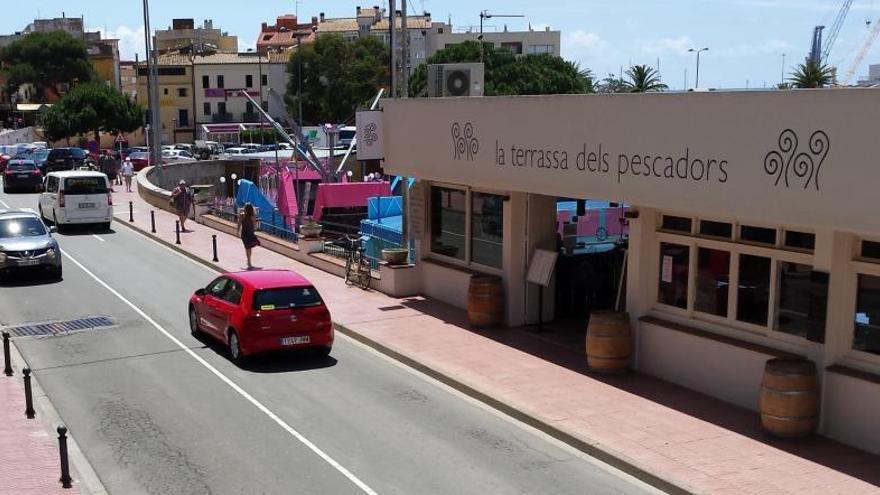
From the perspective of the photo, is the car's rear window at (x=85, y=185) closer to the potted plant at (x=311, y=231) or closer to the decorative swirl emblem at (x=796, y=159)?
the potted plant at (x=311, y=231)

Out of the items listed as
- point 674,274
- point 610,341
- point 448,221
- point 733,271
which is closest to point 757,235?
point 733,271

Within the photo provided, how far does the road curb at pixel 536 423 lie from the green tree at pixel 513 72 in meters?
61.0

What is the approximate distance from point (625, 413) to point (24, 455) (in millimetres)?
7999

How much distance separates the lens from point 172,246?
97.2ft

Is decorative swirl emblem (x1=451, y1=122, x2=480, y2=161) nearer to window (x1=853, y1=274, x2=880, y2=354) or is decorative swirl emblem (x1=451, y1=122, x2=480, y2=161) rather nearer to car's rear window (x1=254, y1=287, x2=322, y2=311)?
car's rear window (x1=254, y1=287, x2=322, y2=311)

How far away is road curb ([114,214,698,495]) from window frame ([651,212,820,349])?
3.21 metres

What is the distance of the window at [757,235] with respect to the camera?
43.5ft

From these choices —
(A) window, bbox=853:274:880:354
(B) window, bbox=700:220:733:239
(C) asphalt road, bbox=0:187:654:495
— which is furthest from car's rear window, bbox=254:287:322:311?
(A) window, bbox=853:274:880:354

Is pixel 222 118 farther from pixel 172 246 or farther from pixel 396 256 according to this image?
pixel 396 256

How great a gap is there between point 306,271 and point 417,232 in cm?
474

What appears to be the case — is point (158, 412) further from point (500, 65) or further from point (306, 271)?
point (500, 65)

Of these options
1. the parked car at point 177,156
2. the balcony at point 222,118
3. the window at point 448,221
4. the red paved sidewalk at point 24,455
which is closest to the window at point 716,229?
the window at point 448,221

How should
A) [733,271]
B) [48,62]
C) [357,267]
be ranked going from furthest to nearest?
[48,62] < [357,267] < [733,271]

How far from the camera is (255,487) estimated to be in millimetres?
10719
